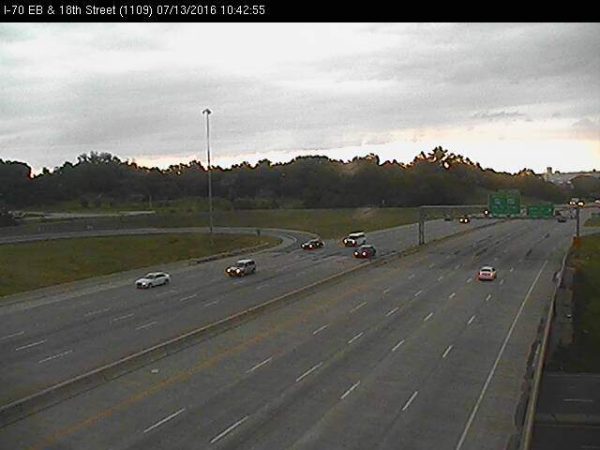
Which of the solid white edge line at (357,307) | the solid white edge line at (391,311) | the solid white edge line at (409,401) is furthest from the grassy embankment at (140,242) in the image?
the solid white edge line at (409,401)

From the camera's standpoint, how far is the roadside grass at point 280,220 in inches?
1601

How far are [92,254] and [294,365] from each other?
21971 mm

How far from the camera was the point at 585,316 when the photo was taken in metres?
18.2

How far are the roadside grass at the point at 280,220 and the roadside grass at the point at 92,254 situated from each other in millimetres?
3841

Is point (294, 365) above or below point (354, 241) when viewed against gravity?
below

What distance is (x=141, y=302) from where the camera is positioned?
18.8 m

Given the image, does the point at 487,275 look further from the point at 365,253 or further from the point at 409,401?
the point at 409,401

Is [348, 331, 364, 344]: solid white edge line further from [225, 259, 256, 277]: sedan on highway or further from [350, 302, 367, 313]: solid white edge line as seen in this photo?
[225, 259, 256, 277]: sedan on highway

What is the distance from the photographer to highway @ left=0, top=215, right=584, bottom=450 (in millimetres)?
8229

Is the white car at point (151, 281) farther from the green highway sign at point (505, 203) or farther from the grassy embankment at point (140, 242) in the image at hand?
the green highway sign at point (505, 203)

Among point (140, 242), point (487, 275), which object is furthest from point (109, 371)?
point (140, 242)

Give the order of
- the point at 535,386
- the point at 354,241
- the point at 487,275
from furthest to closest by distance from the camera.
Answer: the point at 354,241
the point at 487,275
the point at 535,386
